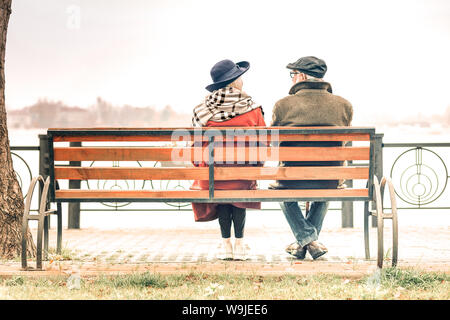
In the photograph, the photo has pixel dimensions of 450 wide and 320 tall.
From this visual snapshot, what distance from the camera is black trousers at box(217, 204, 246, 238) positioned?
5320mm

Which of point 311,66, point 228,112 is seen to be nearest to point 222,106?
point 228,112

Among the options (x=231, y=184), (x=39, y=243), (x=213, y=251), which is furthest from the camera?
(x=213, y=251)

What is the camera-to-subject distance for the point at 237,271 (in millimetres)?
4621

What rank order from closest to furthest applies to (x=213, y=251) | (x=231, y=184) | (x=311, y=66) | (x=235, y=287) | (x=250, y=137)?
1. (x=235, y=287)
2. (x=250, y=137)
3. (x=231, y=184)
4. (x=311, y=66)
5. (x=213, y=251)

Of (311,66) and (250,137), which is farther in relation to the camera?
(311,66)

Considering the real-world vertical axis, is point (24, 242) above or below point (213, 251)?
above

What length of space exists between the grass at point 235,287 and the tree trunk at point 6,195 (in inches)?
33.2

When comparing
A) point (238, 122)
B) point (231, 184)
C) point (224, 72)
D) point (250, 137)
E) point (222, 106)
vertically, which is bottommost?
point (231, 184)

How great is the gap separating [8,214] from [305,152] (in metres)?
2.70

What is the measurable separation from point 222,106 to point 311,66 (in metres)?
0.88

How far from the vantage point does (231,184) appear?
5129mm

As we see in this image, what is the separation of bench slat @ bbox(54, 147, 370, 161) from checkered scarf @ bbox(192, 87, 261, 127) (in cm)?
43

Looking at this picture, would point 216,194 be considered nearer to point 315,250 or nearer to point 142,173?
point 142,173

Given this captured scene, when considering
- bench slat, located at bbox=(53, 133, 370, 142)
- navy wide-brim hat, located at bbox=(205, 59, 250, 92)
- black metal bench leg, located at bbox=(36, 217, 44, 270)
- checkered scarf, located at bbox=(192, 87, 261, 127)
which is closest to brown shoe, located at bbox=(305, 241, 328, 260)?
bench slat, located at bbox=(53, 133, 370, 142)
